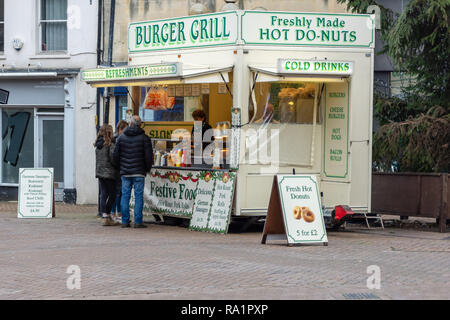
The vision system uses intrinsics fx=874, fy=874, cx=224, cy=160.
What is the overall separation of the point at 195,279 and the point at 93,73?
746cm

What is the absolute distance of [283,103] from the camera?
15.3m

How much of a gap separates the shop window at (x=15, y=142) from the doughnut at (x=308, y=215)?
40.6 ft

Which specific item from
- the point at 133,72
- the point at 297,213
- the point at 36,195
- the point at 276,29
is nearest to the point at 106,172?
the point at 133,72

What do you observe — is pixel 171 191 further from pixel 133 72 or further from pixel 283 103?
pixel 283 103

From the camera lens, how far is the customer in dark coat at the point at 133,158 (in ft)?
50.0

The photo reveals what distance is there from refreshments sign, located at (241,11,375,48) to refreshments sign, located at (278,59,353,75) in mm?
953

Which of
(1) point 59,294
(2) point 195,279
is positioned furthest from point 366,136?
(1) point 59,294

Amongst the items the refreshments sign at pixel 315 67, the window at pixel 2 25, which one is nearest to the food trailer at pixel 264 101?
the refreshments sign at pixel 315 67

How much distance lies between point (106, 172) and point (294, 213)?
14.7ft

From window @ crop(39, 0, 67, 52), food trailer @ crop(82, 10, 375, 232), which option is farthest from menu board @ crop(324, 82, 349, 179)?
window @ crop(39, 0, 67, 52)

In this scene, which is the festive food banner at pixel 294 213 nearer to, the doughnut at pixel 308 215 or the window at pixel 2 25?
the doughnut at pixel 308 215

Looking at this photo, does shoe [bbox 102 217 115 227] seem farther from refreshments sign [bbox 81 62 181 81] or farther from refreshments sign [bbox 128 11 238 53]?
refreshments sign [bbox 128 11 238 53]

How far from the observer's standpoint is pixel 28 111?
23328 mm
